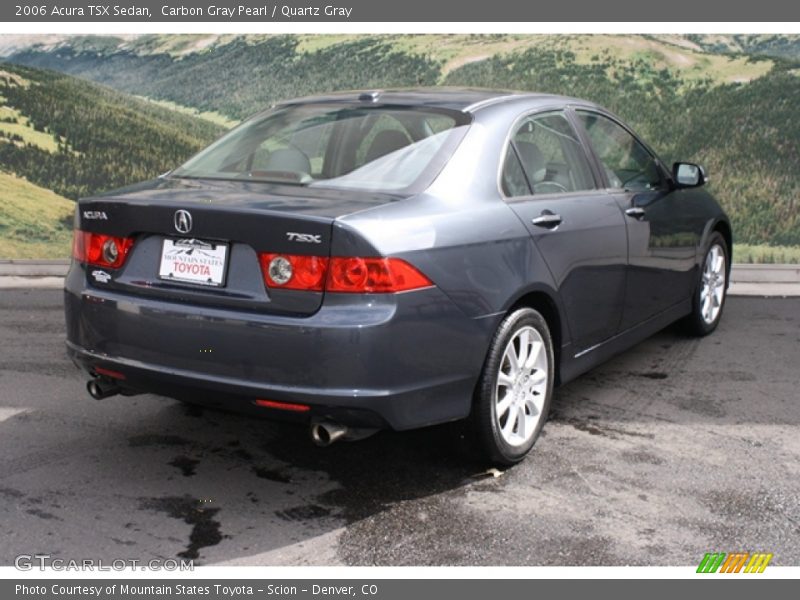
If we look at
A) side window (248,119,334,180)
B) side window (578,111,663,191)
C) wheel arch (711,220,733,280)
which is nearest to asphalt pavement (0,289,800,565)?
side window (578,111,663,191)

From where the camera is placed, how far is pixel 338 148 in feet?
15.6

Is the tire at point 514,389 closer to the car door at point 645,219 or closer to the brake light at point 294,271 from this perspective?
the brake light at point 294,271

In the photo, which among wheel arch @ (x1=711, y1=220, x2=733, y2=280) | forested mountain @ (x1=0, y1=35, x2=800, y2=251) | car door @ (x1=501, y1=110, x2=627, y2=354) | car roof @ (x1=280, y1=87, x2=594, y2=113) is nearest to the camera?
car door @ (x1=501, y1=110, x2=627, y2=354)

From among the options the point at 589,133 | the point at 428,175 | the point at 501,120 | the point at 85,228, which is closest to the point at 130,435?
the point at 85,228

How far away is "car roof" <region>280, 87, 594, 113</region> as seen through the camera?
15.9ft

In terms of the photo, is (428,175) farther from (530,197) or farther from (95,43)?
(95,43)

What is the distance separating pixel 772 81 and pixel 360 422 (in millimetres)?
9878

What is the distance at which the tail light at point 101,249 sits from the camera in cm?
419

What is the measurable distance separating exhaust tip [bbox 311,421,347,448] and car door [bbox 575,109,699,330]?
2.19 meters

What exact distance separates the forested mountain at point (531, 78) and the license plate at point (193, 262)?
805 cm

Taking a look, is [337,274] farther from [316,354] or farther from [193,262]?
[193,262]

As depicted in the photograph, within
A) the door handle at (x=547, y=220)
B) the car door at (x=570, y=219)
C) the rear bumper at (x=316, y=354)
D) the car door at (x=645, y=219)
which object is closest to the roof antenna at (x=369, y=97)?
the car door at (x=570, y=219)

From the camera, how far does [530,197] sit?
469cm

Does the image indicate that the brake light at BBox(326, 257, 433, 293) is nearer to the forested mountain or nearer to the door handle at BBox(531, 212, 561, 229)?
the door handle at BBox(531, 212, 561, 229)
